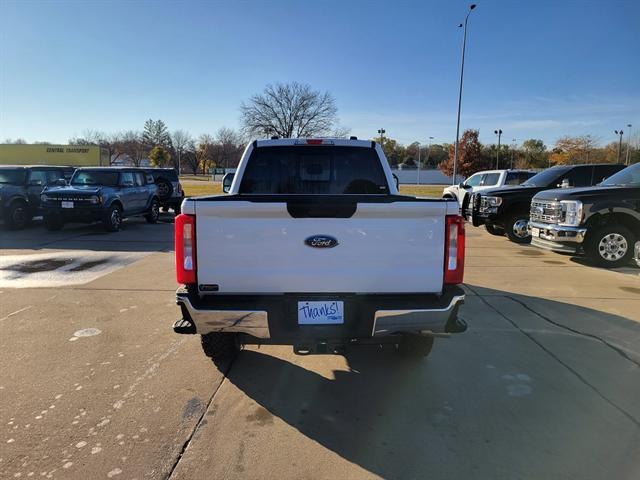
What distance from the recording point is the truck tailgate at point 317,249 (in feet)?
10.4

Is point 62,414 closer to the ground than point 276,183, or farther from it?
closer to the ground

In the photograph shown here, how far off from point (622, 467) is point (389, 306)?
5.49 ft

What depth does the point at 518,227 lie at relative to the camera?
12.1 meters

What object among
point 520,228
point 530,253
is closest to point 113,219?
point 530,253

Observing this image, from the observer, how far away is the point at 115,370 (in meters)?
4.12

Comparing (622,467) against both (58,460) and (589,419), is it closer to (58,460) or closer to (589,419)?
(589,419)

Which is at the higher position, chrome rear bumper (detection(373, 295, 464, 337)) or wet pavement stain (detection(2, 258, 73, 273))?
chrome rear bumper (detection(373, 295, 464, 337))

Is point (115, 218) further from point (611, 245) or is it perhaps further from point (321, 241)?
point (611, 245)

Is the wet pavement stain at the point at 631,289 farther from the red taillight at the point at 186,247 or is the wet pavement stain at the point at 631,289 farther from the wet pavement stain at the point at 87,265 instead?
the wet pavement stain at the point at 87,265

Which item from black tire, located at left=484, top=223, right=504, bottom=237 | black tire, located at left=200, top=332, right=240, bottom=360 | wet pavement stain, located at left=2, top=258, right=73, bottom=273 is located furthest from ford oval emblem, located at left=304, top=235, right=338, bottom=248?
black tire, located at left=484, top=223, right=504, bottom=237

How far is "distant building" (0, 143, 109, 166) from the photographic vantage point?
48219 millimetres

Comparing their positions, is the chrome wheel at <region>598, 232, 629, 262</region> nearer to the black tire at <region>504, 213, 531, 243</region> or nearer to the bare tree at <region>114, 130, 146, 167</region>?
the black tire at <region>504, 213, 531, 243</region>

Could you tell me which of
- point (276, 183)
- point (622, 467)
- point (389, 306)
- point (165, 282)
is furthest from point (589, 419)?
point (165, 282)

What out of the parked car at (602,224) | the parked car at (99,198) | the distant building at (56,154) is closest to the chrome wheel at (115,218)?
the parked car at (99,198)
